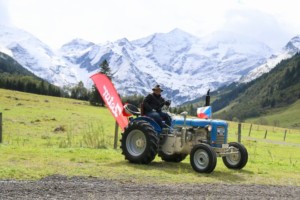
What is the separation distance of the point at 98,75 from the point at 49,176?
8670 millimetres

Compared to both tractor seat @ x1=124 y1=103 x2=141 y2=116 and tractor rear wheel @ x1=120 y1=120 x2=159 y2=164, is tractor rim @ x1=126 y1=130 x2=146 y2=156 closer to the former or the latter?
tractor rear wheel @ x1=120 y1=120 x2=159 y2=164

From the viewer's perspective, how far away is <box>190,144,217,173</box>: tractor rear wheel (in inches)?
543

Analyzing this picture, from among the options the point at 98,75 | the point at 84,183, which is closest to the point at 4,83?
the point at 98,75

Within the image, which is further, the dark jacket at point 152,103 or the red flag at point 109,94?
the red flag at point 109,94

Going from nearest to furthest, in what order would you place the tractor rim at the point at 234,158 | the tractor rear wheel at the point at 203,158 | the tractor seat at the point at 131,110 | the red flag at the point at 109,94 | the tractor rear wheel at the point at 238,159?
the tractor rear wheel at the point at 203,158
the tractor rear wheel at the point at 238,159
the tractor rim at the point at 234,158
the tractor seat at the point at 131,110
the red flag at the point at 109,94

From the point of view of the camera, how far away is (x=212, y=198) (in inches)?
404

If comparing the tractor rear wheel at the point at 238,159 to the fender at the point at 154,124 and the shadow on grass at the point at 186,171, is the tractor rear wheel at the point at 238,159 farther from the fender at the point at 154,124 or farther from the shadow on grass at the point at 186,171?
the fender at the point at 154,124

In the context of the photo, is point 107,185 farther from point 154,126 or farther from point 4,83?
point 4,83

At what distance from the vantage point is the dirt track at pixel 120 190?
9.68 meters

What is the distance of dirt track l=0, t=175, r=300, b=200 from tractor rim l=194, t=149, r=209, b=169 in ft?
6.44

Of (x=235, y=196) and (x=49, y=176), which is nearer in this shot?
(x=235, y=196)

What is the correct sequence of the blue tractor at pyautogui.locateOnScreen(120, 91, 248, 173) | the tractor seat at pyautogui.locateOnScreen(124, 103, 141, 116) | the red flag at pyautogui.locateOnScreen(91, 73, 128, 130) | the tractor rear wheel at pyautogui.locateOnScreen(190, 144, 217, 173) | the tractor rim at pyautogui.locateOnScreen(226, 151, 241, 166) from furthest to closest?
the red flag at pyautogui.locateOnScreen(91, 73, 128, 130) → the tractor seat at pyautogui.locateOnScreen(124, 103, 141, 116) → the tractor rim at pyautogui.locateOnScreen(226, 151, 241, 166) → the blue tractor at pyautogui.locateOnScreen(120, 91, 248, 173) → the tractor rear wheel at pyautogui.locateOnScreen(190, 144, 217, 173)

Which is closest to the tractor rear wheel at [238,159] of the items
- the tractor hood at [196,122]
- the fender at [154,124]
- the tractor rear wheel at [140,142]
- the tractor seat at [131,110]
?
the tractor hood at [196,122]

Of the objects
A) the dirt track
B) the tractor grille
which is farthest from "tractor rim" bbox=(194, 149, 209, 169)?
the dirt track
